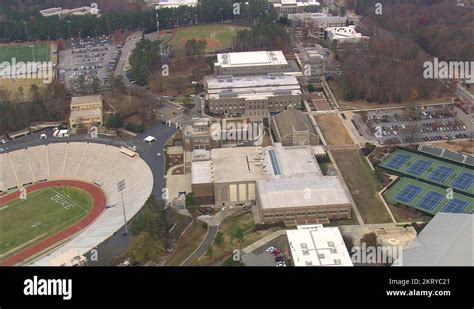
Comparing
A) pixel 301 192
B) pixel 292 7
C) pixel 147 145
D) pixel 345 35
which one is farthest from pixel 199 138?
pixel 292 7

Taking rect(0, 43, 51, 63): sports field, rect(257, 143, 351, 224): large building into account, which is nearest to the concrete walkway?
rect(257, 143, 351, 224): large building

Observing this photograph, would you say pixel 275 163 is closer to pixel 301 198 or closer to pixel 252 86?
pixel 301 198

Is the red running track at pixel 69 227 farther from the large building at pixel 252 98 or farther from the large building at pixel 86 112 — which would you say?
the large building at pixel 252 98

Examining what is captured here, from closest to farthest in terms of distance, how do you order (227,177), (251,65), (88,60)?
(227,177)
(251,65)
(88,60)

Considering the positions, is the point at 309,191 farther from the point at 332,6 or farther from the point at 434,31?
the point at 332,6

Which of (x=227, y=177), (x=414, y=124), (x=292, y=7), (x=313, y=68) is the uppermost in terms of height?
(x=292, y=7)

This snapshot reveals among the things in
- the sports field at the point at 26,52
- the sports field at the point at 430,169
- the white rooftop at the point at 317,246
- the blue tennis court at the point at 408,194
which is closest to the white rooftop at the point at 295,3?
the sports field at the point at 26,52
